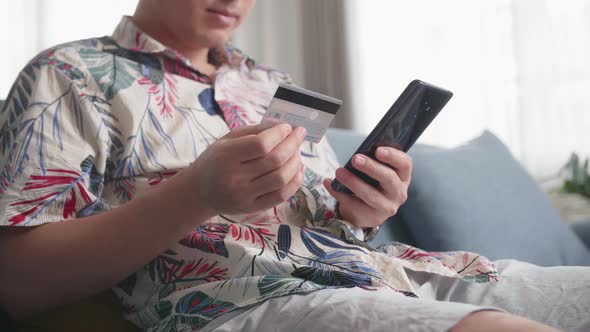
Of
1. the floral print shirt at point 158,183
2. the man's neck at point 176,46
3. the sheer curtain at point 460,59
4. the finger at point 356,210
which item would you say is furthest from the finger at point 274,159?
the sheer curtain at point 460,59

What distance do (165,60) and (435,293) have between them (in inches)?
23.4

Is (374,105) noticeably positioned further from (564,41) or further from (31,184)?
(31,184)

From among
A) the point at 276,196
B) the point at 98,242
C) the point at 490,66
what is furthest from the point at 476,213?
the point at 490,66

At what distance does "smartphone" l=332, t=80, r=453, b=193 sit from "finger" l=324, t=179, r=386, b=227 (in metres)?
0.05

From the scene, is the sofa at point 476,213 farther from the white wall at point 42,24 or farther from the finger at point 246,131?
the white wall at point 42,24

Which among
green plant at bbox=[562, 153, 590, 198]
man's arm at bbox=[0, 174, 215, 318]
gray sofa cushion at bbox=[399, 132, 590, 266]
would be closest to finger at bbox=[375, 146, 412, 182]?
man's arm at bbox=[0, 174, 215, 318]

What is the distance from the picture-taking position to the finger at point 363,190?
918 millimetres

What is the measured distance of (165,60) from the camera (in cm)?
107

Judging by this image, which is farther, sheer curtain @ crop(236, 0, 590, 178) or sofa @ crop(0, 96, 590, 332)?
sheer curtain @ crop(236, 0, 590, 178)

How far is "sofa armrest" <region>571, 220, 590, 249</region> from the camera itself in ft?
5.65

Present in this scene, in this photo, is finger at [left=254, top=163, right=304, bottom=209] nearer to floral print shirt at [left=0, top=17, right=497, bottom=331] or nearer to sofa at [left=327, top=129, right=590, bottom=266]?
floral print shirt at [left=0, top=17, right=497, bottom=331]

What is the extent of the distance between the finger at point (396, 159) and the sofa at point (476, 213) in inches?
18.2

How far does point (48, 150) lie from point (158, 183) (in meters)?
0.16

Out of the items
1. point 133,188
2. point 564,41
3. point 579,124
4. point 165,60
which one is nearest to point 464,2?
point 564,41
